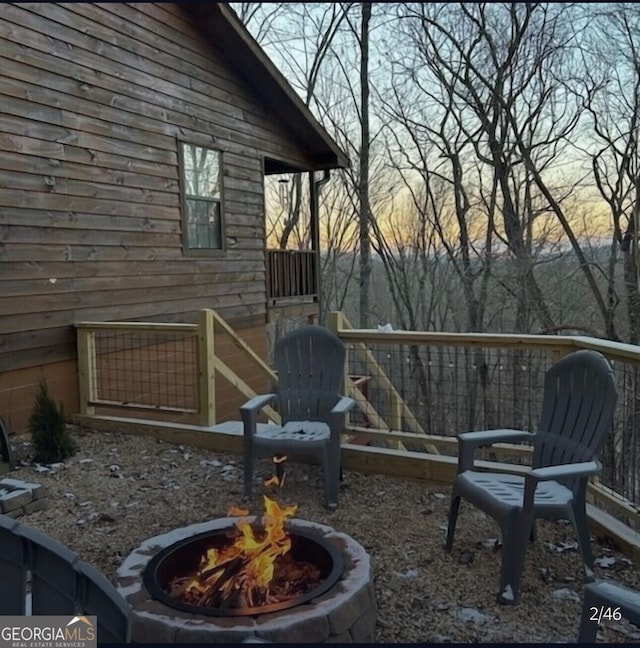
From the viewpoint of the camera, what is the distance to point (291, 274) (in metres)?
9.40

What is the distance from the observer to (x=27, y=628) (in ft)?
4.26

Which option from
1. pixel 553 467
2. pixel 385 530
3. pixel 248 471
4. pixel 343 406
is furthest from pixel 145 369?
pixel 553 467

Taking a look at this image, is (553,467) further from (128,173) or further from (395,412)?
(128,173)

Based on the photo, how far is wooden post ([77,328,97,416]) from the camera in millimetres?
5508

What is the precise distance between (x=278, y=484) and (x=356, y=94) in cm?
1257

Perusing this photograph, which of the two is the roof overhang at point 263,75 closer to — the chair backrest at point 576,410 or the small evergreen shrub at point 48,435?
the small evergreen shrub at point 48,435

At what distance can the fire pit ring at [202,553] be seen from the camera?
6.70 ft

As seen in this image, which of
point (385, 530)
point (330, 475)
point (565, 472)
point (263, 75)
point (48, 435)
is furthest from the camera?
point (263, 75)

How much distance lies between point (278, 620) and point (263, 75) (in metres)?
7.44

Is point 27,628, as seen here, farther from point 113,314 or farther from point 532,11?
point 532,11

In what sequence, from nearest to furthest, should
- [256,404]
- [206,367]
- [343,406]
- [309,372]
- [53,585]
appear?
[53,585] < [343,406] < [256,404] < [309,372] < [206,367]

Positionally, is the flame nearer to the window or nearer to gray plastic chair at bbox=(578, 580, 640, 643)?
gray plastic chair at bbox=(578, 580, 640, 643)

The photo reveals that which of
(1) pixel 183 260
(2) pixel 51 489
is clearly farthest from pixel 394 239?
(2) pixel 51 489

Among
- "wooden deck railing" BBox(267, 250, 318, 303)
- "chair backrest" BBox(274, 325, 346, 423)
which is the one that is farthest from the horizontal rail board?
"wooden deck railing" BBox(267, 250, 318, 303)
